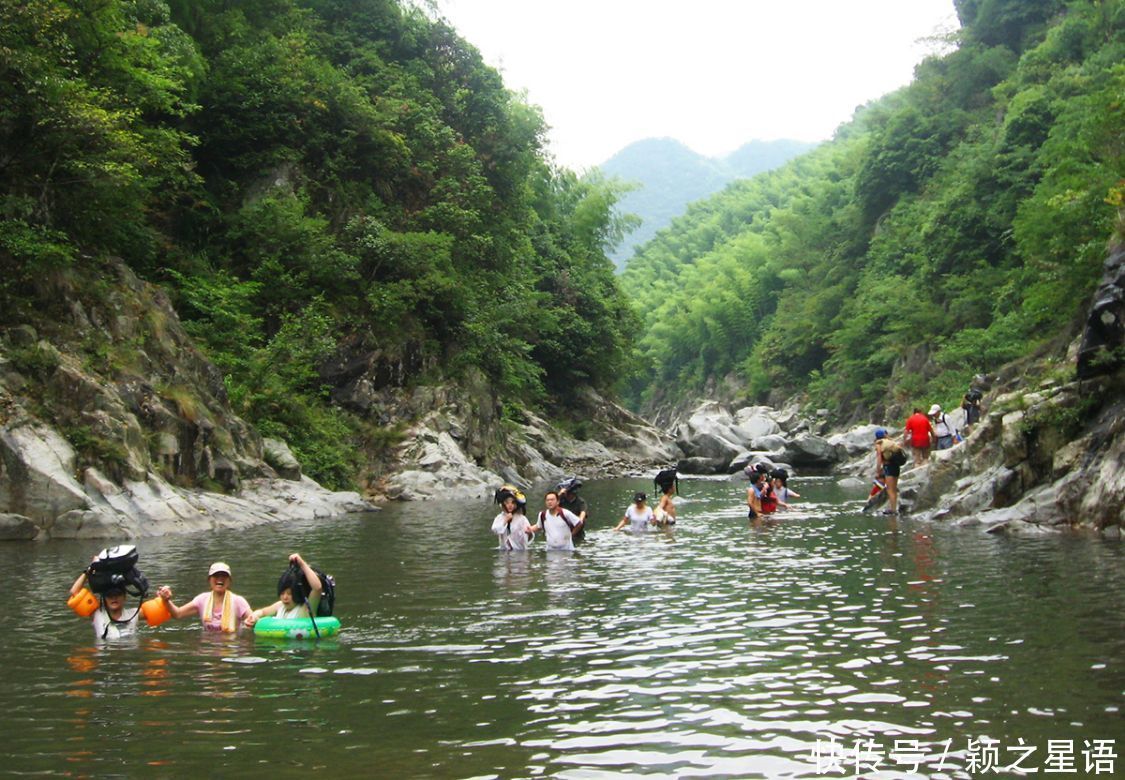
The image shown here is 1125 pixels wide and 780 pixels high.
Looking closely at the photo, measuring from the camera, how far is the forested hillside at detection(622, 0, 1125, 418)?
94.8 ft

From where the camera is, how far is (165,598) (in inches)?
366

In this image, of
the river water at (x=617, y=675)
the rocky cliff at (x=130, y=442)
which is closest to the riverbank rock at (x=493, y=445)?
the rocky cliff at (x=130, y=442)

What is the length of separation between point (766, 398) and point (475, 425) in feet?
146

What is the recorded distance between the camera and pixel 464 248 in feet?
134

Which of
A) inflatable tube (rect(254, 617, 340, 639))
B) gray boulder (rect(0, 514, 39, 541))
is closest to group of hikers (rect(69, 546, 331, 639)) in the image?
inflatable tube (rect(254, 617, 340, 639))

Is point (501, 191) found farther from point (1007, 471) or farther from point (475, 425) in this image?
point (1007, 471)

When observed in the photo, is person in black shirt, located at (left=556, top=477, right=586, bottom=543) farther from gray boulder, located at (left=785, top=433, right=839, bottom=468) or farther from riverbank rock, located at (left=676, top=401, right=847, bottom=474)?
gray boulder, located at (left=785, top=433, right=839, bottom=468)

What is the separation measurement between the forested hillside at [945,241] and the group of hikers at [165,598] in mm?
18192

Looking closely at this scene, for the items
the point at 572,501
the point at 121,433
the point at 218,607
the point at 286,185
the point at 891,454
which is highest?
the point at 286,185

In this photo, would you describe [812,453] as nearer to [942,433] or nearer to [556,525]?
[942,433]

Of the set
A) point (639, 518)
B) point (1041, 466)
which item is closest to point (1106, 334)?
point (1041, 466)

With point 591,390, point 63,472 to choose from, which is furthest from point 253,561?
point 591,390

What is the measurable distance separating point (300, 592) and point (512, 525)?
6423mm

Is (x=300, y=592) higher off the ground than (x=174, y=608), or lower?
higher
